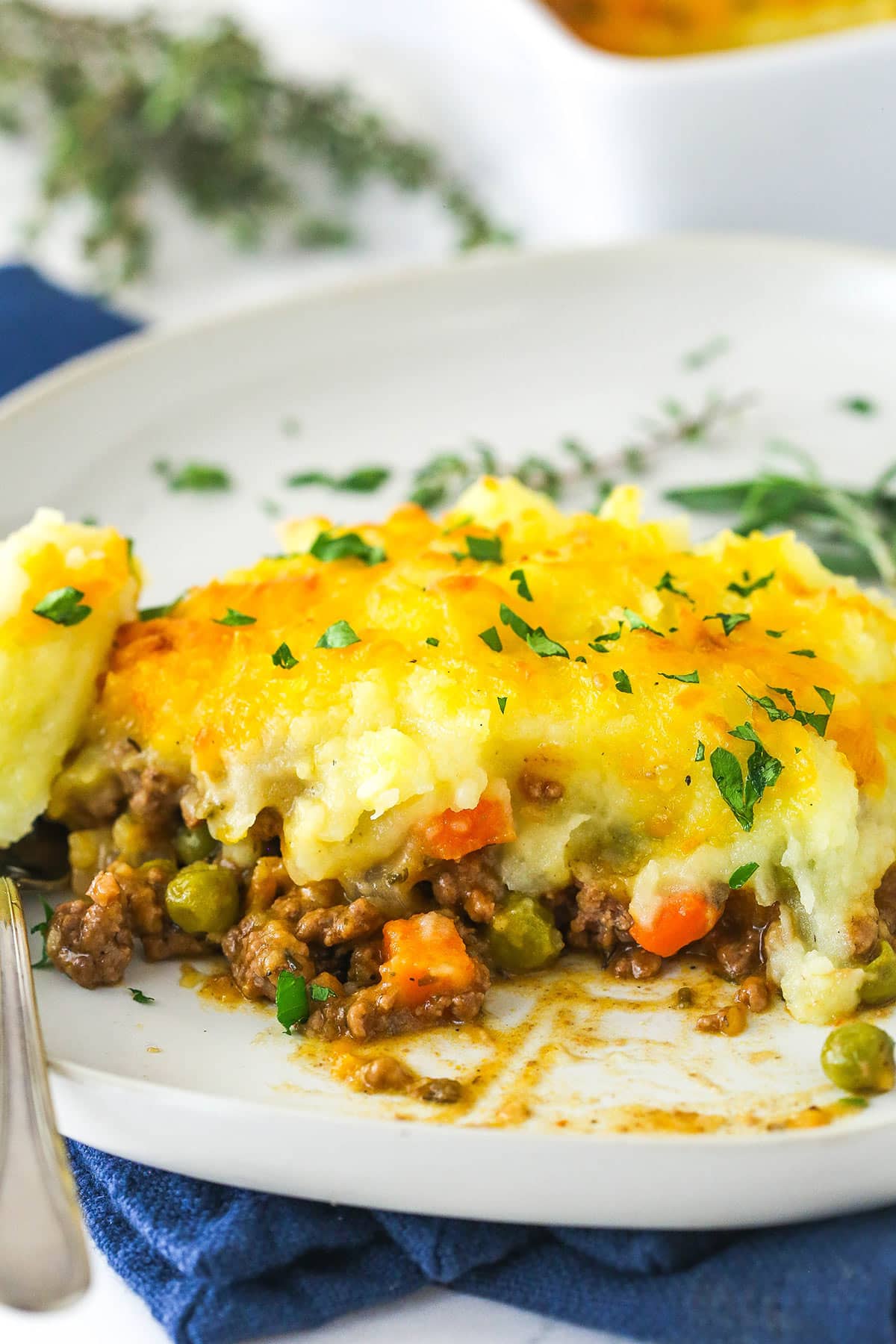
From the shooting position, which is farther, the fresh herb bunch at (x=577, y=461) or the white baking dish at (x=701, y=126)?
the white baking dish at (x=701, y=126)

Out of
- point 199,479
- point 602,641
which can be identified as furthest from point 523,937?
point 199,479

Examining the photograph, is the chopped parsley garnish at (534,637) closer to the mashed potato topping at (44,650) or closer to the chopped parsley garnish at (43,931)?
the mashed potato topping at (44,650)

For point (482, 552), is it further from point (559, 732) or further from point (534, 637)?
point (559, 732)

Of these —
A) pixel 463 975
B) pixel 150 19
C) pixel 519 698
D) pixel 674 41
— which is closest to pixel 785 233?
pixel 674 41

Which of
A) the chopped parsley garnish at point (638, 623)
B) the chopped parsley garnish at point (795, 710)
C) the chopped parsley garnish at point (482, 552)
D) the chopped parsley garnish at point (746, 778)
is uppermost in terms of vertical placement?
the chopped parsley garnish at point (638, 623)

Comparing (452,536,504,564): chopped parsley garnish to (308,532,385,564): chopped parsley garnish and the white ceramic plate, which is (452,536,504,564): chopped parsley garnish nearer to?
(308,532,385,564): chopped parsley garnish

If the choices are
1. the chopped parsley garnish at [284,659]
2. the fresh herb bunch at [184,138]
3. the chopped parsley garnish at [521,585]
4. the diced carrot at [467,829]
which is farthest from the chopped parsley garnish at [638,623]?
the fresh herb bunch at [184,138]
